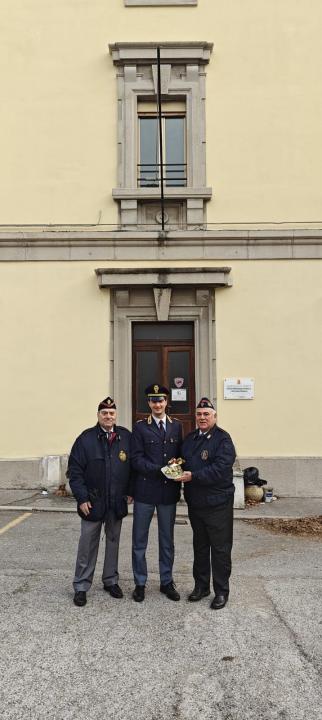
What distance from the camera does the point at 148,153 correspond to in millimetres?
10648

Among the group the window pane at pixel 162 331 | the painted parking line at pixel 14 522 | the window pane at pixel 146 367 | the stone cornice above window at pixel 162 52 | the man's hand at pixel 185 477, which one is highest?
the stone cornice above window at pixel 162 52

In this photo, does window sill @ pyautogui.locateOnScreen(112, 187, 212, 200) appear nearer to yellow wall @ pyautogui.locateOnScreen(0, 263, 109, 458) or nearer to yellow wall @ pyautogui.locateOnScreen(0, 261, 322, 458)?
yellow wall @ pyautogui.locateOnScreen(0, 261, 322, 458)

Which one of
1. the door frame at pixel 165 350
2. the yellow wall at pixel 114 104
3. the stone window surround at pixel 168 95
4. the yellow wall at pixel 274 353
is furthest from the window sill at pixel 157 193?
the door frame at pixel 165 350

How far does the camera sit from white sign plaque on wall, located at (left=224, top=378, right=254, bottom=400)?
9.95m

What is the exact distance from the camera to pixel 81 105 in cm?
1041

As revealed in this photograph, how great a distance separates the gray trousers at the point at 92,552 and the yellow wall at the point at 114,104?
7.04 metres

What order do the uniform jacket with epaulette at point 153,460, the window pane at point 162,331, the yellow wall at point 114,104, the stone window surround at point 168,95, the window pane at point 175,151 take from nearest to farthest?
the uniform jacket with epaulette at point 153,460 → the stone window surround at point 168,95 → the yellow wall at point 114,104 → the window pane at point 162,331 → the window pane at point 175,151

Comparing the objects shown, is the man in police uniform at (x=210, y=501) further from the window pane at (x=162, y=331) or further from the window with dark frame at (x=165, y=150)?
the window with dark frame at (x=165, y=150)

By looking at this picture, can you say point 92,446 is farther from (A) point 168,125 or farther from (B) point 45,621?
(A) point 168,125

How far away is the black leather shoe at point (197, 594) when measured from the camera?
460 cm

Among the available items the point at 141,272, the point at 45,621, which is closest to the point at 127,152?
the point at 141,272

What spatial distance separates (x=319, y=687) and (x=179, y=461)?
2.04m

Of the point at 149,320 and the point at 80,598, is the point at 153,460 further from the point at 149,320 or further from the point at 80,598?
the point at 149,320

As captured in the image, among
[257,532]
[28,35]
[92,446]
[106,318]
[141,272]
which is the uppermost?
[28,35]
